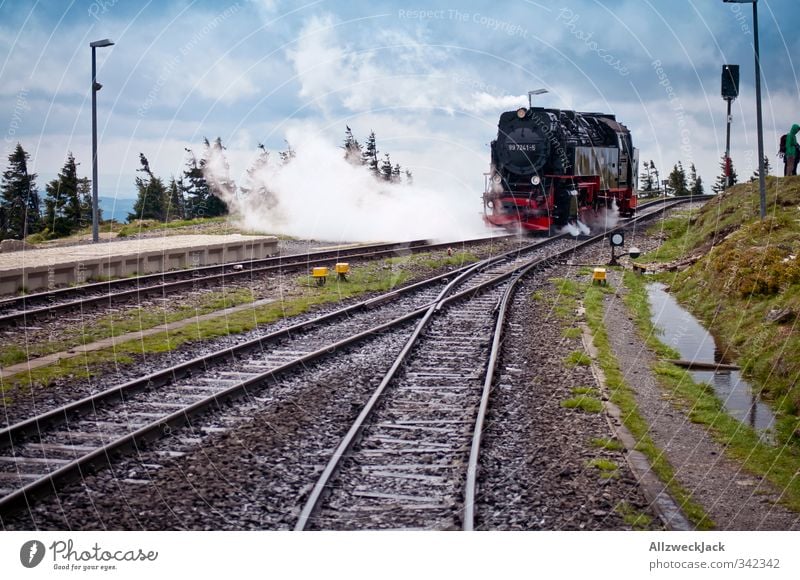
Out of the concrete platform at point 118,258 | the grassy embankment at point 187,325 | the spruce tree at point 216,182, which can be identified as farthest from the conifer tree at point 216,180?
the grassy embankment at point 187,325

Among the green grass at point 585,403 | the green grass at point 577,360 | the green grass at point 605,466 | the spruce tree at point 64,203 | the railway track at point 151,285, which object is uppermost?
the spruce tree at point 64,203

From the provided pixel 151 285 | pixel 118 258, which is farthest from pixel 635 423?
pixel 118 258

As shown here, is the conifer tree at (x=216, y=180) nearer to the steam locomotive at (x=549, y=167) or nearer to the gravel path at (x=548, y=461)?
the steam locomotive at (x=549, y=167)

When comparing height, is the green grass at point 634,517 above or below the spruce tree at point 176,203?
below

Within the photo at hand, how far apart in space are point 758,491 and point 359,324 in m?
8.09

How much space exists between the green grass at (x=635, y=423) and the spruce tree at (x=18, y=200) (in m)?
30.2

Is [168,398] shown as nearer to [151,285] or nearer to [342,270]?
[151,285]

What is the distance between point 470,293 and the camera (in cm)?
1702

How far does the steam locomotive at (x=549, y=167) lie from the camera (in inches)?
1068

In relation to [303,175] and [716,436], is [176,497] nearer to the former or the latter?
[716,436]

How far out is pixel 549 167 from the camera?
2750 centimetres

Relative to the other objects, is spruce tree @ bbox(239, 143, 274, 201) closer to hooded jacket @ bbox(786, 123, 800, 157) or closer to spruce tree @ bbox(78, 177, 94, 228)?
spruce tree @ bbox(78, 177, 94, 228)

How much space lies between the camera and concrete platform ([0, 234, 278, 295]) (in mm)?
16969

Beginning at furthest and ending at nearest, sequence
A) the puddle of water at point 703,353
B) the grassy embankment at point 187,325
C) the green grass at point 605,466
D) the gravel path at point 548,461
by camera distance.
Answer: the grassy embankment at point 187,325, the puddle of water at point 703,353, the green grass at point 605,466, the gravel path at point 548,461
